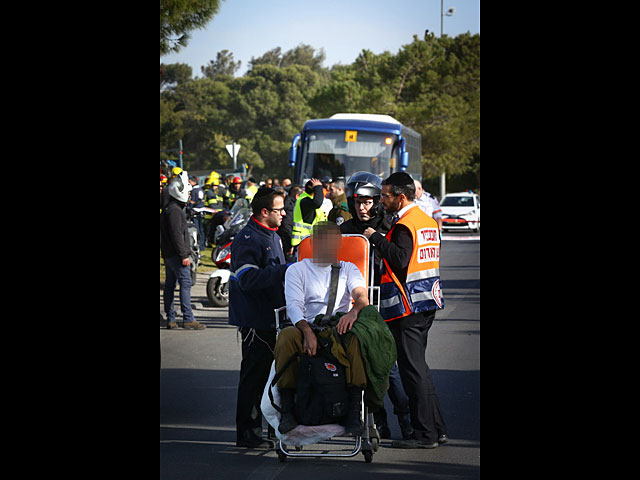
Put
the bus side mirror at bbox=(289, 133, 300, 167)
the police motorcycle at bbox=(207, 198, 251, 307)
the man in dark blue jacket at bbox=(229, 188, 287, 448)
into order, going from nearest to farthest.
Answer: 1. the man in dark blue jacket at bbox=(229, 188, 287, 448)
2. the police motorcycle at bbox=(207, 198, 251, 307)
3. the bus side mirror at bbox=(289, 133, 300, 167)

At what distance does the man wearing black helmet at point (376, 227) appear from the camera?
6336mm

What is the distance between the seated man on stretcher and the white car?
2865cm

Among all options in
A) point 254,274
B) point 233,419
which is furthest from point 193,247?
point 254,274

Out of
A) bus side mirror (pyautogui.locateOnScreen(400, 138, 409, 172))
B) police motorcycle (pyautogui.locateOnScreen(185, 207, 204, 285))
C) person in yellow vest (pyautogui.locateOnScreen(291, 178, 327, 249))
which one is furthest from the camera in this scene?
bus side mirror (pyautogui.locateOnScreen(400, 138, 409, 172))

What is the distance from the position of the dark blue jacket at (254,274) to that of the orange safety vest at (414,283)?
2.33ft

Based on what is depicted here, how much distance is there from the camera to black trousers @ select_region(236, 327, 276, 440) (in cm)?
606

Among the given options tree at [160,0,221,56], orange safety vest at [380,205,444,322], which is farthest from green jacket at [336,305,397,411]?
tree at [160,0,221,56]

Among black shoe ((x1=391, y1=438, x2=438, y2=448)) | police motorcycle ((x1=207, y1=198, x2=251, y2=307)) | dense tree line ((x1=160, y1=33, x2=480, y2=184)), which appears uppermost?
dense tree line ((x1=160, y1=33, x2=480, y2=184))

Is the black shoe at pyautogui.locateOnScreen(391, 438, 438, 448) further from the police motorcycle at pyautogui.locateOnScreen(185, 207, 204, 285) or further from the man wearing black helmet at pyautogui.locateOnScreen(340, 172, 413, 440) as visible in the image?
the police motorcycle at pyautogui.locateOnScreen(185, 207, 204, 285)
